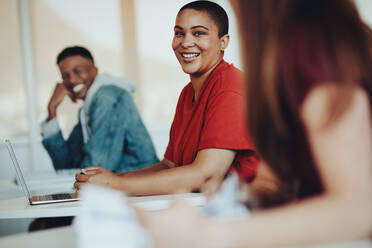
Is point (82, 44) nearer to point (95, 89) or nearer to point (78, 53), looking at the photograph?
point (78, 53)

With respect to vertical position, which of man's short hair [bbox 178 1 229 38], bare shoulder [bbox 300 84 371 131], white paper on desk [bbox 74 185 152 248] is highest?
man's short hair [bbox 178 1 229 38]

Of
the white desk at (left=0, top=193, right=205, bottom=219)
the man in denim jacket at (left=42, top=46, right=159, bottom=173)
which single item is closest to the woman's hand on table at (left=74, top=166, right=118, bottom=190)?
the white desk at (left=0, top=193, right=205, bottom=219)

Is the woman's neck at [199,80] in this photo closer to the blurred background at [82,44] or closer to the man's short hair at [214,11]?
the man's short hair at [214,11]

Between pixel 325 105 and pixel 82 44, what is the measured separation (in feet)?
12.5

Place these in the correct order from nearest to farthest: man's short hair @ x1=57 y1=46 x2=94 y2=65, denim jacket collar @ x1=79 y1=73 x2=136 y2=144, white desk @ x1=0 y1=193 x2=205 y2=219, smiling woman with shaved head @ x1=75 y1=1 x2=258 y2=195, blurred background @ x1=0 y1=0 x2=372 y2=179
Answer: white desk @ x1=0 y1=193 x2=205 y2=219 < smiling woman with shaved head @ x1=75 y1=1 x2=258 y2=195 < denim jacket collar @ x1=79 y1=73 x2=136 y2=144 < man's short hair @ x1=57 y1=46 x2=94 y2=65 < blurred background @ x1=0 y1=0 x2=372 y2=179

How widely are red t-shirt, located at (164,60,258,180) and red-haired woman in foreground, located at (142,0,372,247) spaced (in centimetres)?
58

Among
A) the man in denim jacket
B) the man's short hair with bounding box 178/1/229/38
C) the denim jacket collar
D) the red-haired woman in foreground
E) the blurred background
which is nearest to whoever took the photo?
the red-haired woman in foreground

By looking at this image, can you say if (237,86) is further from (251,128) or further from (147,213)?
(147,213)

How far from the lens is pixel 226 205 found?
0.67 metres

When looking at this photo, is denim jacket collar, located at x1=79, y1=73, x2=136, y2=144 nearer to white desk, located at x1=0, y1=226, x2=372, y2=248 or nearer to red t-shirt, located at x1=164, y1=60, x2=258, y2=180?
red t-shirt, located at x1=164, y1=60, x2=258, y2=180

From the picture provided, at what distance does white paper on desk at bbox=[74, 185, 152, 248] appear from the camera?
616mm

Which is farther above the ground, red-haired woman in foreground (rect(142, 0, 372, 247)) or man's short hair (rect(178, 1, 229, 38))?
man's short hair (rect(178, 1, 229, 38))

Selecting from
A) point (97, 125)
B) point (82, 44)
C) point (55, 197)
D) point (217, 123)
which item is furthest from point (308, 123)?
point (82, 44)

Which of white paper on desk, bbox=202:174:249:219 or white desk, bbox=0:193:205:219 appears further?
white desk, bbox=0:193:205:219
